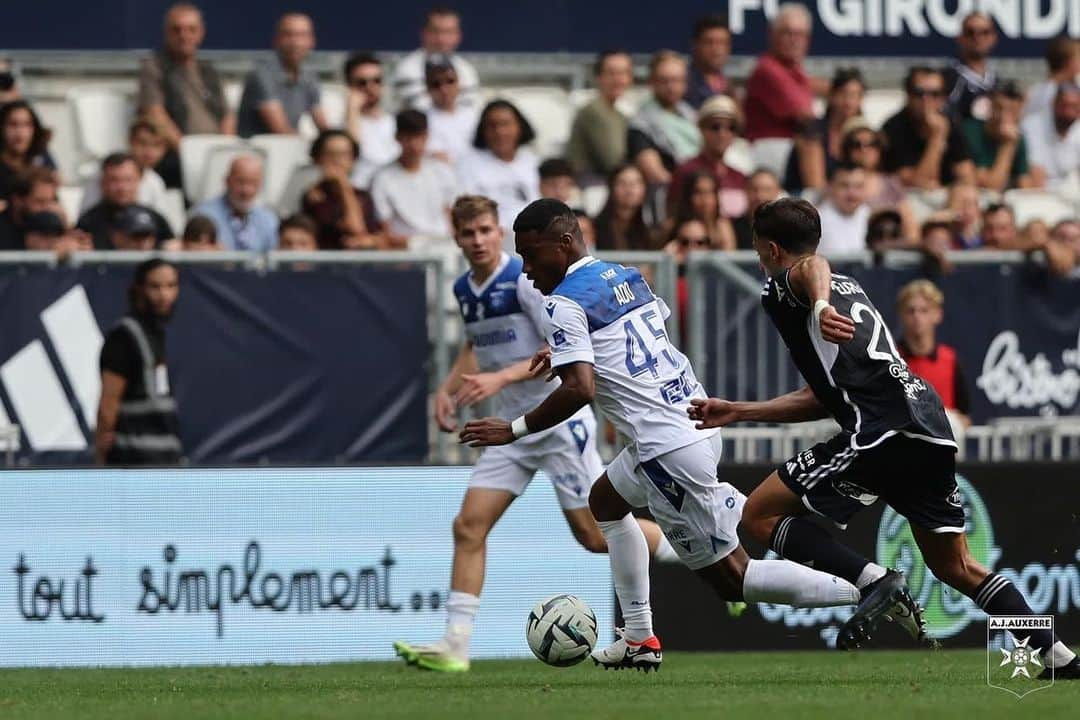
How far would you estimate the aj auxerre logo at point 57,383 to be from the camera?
13.3 metres

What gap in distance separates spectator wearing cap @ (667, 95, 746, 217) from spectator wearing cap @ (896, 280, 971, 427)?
7.62 feet

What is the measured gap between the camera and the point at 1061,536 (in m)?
13.2

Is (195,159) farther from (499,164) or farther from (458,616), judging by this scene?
(458,616)

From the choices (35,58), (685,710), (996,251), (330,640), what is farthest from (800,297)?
(35,58)

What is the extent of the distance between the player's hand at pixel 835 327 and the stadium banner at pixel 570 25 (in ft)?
34.1

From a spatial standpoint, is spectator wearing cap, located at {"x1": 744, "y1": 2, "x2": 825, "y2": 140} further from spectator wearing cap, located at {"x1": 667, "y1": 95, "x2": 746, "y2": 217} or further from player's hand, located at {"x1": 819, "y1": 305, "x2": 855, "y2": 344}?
player's hand, located at {"x1": 819, "y1": 305, "x2": 855, "y2": 344}

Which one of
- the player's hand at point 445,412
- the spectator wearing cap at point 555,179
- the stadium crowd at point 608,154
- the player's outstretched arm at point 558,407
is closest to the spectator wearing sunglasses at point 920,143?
the stadium crowd at point 608,154

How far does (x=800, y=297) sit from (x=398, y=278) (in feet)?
17.4

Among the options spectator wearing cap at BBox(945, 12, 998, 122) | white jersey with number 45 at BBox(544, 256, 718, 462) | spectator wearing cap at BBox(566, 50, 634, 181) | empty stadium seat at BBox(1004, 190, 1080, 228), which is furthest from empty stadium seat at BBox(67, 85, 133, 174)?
white jersey with number 45 at BBox(544, 256, 718, 462)

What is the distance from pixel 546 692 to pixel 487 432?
4.01 feet

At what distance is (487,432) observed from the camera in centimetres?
912

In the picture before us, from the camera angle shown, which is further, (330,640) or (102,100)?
(102,100)

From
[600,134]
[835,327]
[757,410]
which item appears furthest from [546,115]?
[835,327]

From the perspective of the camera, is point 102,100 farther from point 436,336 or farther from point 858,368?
point 858,368
